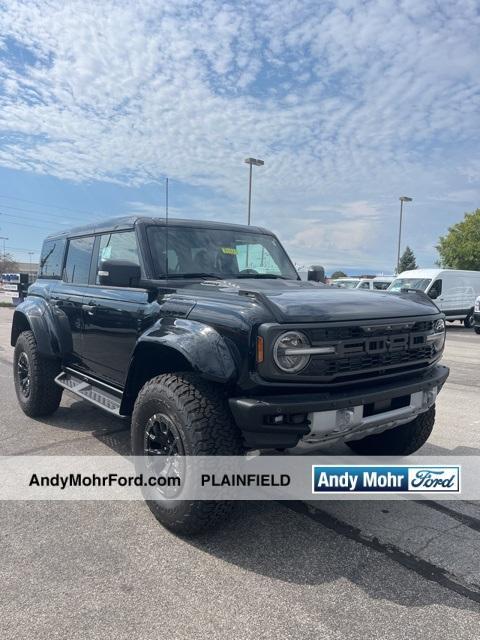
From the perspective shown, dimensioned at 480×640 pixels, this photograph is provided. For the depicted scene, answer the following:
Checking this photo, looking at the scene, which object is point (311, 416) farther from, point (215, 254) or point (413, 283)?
point (413, 283)

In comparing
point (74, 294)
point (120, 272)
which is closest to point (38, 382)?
point (74, 294)

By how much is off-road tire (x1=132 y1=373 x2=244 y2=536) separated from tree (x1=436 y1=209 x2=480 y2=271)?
4389cm

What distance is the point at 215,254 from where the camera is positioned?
4082 millimetres

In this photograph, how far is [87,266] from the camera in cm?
462

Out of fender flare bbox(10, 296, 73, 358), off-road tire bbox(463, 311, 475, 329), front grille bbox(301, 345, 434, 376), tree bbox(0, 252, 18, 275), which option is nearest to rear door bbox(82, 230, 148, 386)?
fender flare bbox(10, 296, 73, 358)

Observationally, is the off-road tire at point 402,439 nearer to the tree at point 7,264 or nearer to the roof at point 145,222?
the roof at point 145,222

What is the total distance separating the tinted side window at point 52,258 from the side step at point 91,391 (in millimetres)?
1212

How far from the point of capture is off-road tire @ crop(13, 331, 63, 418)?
16.0 ft

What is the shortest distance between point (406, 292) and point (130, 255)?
6.95ft

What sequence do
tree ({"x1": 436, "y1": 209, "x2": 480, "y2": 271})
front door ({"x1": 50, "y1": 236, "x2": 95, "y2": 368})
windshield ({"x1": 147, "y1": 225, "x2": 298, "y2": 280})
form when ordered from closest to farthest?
windshield ({"x1": 147, "y1": 225, "x2": 298, "y2": 280})
front door ({"x1": 50, "y1": 236, "x2": 95, "y2": 368})
tree ({"x1": 436, "y1": 209, "x2": 480, "y2": 271})

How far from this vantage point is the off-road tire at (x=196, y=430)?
2658mm

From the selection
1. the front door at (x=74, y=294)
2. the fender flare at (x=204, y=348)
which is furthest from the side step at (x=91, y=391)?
the fender flare at (x=204, y=348)

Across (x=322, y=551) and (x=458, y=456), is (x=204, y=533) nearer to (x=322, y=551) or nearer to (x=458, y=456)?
(x=322, y=551)

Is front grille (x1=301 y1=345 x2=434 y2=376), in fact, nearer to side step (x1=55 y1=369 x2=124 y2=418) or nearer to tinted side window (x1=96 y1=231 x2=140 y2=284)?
side step (x1=55 y1=369 x2=124 y2=418)
